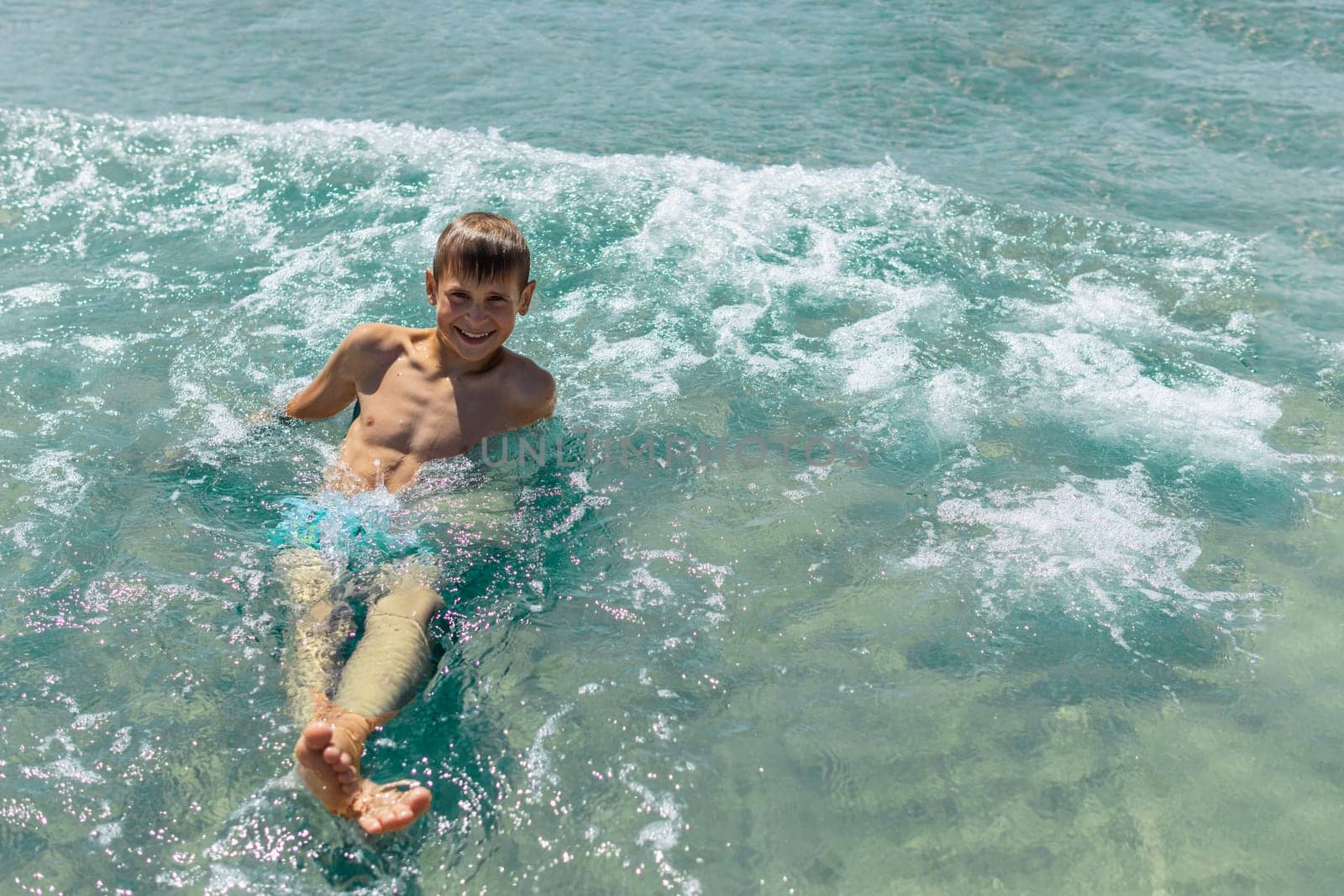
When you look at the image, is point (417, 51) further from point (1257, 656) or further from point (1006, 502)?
point (1257, 656)

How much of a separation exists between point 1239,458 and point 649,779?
2954mm

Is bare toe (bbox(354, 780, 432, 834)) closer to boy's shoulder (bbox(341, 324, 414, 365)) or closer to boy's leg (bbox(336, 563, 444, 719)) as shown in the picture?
boy's leg (bbox(336, 563, 444, 719))

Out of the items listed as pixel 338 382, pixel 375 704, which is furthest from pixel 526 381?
pixel 375 704

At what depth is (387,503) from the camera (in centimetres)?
395

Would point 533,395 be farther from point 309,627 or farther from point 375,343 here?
point 309,627

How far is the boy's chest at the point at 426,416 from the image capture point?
408 centimetres

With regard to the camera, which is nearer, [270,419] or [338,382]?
[338,382]

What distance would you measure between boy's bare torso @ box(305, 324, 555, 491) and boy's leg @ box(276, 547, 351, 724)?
43 cm

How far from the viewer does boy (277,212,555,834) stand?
3.23 m

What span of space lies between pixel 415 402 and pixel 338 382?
15.7 inches

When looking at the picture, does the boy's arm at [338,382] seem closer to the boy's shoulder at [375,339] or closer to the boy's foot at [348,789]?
the boy's shoulder at [375,339]

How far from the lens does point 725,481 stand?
4.45 metres

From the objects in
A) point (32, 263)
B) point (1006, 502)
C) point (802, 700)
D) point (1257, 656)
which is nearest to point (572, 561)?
point (802, 700)

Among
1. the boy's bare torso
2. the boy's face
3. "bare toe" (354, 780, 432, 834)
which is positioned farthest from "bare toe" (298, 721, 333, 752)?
the boy's face
